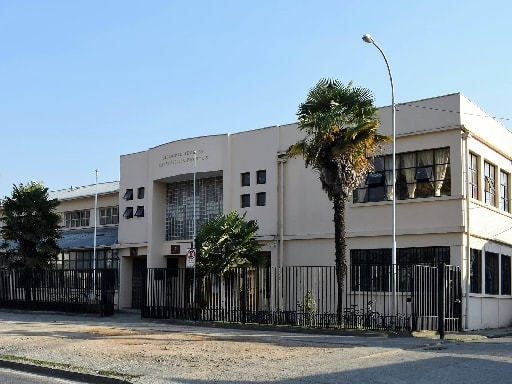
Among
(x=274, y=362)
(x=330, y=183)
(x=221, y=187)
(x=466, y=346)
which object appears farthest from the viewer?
(x=221, y=187)

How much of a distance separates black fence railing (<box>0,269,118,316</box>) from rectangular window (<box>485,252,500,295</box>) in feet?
49.1

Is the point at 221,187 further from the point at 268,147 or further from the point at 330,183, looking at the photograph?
the point at 330,183

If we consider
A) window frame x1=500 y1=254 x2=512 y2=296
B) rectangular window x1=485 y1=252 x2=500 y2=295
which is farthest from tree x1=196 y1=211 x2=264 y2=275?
window frame x1=500 y1=254 x2=512 y2=296

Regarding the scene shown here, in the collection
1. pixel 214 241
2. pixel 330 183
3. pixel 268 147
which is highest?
pixel 268 147

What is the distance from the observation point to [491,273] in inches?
1014

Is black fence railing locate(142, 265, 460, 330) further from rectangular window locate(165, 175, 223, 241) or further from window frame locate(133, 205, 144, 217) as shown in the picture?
window frame locate(133, 205, 144, 217)

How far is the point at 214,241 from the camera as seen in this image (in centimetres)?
2505

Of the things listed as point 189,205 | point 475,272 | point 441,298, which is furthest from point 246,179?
point 441,298

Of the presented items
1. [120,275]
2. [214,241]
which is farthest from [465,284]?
[120,275]

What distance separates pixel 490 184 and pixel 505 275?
3.81 metres

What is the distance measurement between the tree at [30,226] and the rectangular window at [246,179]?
10.9m

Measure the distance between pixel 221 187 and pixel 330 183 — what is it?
10603 millimetres

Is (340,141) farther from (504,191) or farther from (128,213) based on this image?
(128,213)

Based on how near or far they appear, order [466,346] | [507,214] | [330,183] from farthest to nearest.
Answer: [507,214]
[330,183]
[466,346]
